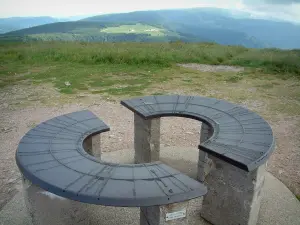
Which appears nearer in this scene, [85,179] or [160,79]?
[85,179]

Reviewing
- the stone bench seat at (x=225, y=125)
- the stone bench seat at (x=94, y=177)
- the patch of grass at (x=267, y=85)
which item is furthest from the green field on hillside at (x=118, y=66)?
the stone bench seat at (x=94, y=177)

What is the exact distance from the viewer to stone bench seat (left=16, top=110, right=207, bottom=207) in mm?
2809

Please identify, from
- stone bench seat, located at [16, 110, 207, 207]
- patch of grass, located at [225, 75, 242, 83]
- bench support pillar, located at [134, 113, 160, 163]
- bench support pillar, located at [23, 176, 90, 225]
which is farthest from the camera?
patch of grass, located at [225, 75, 242, 83]

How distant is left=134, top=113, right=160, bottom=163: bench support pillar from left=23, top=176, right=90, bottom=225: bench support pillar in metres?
1.68

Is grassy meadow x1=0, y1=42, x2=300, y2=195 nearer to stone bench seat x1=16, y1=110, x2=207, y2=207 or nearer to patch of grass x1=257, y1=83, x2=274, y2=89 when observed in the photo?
patch of grass x1=257, y1=83, x2=274, y2=89

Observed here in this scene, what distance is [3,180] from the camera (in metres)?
5.39

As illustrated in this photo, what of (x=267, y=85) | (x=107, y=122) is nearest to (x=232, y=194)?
(x=107, y=122)

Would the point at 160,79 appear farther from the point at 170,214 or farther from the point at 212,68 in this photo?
the point at 170,214

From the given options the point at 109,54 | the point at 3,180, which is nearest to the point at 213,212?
the point at 3,180

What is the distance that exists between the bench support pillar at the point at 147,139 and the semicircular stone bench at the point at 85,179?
4.59ft

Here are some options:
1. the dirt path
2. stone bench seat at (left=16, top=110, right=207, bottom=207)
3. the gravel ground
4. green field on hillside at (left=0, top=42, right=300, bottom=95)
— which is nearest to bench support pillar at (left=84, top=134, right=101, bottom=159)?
stone bench seat at (left=16, top=110, right=207, bottom=207)

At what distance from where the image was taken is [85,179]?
311cm

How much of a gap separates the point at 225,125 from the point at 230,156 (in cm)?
108

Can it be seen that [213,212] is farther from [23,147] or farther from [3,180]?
[3,180]
